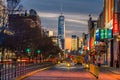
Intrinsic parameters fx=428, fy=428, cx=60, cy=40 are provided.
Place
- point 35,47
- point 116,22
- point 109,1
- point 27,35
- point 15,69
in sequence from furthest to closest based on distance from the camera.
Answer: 1. point 109,1
2. point 35,47
3. point 116,22
4. point 27,35
5. point 15,69

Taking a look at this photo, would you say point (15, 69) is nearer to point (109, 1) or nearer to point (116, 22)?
point (116, 22)

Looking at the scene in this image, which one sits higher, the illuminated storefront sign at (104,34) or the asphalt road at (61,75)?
the illuminated storefront sign at (104,34)

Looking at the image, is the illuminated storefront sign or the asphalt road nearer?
the asphalt road

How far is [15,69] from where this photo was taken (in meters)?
40.8

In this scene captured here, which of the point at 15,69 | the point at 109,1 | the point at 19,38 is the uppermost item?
the point at 109,1

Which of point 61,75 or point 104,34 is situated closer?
point 61,75

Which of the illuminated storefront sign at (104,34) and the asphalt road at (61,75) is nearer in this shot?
the asphalt road at (61,75)

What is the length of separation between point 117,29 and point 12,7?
41.7m

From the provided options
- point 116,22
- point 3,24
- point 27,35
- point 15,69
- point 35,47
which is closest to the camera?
point 15,69

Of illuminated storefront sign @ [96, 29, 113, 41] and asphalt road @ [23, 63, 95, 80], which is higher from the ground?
illuminated storefront sign @ [96, 29, 113, 41]

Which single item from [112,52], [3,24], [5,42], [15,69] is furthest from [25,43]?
[15,69]

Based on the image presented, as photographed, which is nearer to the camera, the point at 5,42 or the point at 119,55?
the point at 5,42

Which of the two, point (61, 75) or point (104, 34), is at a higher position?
point (104, 34)

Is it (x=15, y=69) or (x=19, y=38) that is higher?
(x=19, y=38)
